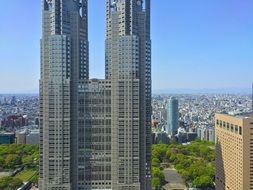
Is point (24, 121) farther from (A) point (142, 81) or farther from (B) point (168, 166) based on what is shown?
(A) point (142, 81)

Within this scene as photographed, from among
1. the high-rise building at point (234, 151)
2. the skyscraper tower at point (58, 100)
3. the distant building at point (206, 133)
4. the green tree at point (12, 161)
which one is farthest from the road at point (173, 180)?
the distant building at point (206, 133)

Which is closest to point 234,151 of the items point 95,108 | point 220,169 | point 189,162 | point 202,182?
point 220,169

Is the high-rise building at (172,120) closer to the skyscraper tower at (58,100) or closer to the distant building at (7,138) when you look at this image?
the distant building at (7,138)

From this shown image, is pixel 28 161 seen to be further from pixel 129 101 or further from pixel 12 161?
pixel 129 101

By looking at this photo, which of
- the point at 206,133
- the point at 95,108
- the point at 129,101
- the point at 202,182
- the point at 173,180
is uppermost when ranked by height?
the point at 129,101

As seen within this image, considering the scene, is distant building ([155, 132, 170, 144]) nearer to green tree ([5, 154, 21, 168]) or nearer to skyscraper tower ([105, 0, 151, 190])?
green tree ([5, 154, 21, 168])

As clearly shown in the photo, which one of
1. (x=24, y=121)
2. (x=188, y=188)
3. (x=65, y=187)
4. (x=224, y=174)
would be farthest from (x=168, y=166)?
(x=24, y=121)
